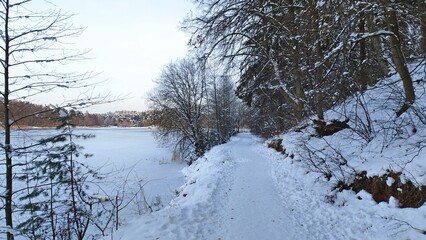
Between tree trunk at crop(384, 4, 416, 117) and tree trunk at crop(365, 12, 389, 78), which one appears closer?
tree trunk at crop(384, 4, 416, 117)

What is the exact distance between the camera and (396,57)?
248 inches

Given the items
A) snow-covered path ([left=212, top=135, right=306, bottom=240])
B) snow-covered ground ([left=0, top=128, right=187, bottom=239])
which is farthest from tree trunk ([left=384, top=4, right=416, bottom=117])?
snow-covered ground ([left=0, top=128, right=187, bottom=239])

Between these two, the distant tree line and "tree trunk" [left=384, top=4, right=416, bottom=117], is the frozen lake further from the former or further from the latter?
"tree trunk" [left=384, top=4, right=416, bottom=117]

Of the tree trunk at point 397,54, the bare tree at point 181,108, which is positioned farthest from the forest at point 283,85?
the bare tree at point 181,108

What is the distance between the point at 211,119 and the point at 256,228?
29834 millimetres

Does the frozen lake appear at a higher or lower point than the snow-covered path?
lower

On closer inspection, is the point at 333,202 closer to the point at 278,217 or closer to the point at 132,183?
the point at 278,217

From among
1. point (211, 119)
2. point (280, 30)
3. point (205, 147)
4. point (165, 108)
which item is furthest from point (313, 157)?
point (211, 119)

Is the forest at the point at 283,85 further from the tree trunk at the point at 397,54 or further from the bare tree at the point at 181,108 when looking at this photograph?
the bare tree at the point at 181,108

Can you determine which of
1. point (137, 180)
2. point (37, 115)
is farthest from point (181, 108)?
point (37, 115)

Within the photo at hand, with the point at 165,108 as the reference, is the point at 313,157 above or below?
below

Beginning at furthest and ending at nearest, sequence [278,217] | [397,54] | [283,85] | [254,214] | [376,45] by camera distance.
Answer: [283,85] < [376,45] < [254,214] < [397,54] < [278,217]

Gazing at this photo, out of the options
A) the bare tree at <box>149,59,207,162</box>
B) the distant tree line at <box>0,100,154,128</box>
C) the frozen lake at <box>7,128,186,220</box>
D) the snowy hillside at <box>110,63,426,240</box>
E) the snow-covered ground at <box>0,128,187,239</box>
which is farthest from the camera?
the bare tree at <box>149,59,207,162</box>

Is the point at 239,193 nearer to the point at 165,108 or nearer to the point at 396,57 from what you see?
the point at 396,57
